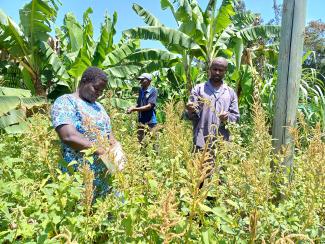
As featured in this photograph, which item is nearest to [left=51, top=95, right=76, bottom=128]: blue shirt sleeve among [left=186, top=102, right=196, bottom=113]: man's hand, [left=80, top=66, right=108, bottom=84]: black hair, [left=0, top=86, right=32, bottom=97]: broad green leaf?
[left=80, top=66, right=108, bottom=84]: black hair

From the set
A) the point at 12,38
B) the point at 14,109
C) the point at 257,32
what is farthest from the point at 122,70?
the point at 257,32

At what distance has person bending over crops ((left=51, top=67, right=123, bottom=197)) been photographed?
2324 mm

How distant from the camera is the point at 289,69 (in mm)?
2410

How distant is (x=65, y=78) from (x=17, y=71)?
70.7 inches

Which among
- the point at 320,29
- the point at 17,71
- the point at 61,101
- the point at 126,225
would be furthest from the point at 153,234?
the point at 320,29

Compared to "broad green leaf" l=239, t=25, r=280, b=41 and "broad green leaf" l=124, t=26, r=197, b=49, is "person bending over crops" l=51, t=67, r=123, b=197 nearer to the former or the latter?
"broad green leaf" l=124, t=26, r=197, b=49

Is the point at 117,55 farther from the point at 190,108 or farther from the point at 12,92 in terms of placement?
the point at 190,108

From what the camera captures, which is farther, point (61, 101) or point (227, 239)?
point (61, 101)

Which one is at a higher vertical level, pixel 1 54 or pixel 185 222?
pixel 1 54

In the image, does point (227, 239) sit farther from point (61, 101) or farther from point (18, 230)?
point (61, 101)

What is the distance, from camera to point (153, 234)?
1.46 m

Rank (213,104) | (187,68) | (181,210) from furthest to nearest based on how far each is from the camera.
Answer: (187,68)
(213,104)
(181,210)

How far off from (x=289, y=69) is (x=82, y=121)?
1335 mm

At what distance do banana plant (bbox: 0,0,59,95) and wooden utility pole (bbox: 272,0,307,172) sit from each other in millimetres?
5904
